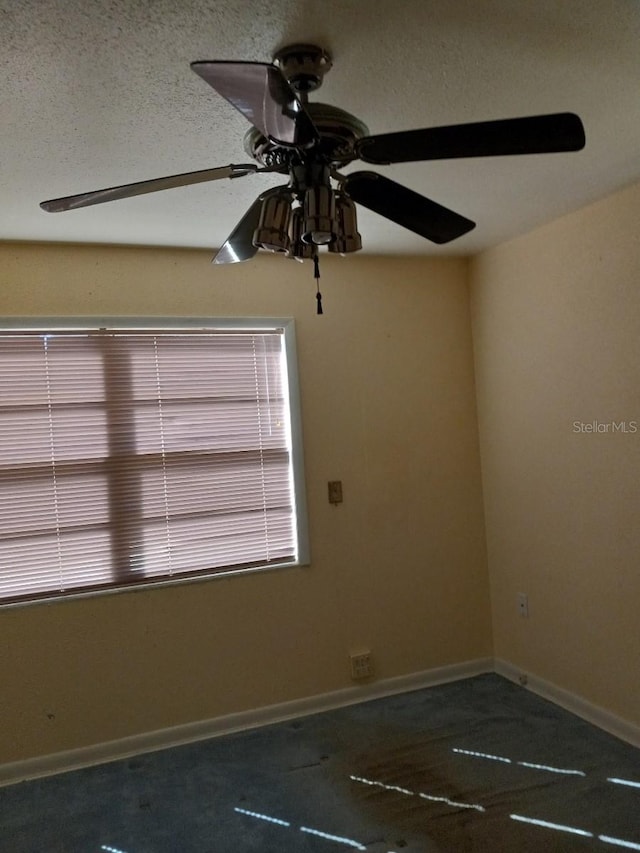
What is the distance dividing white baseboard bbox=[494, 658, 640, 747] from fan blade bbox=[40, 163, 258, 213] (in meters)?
2.67

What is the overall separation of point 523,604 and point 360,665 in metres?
0.91

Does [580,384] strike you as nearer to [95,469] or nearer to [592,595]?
[592,595]

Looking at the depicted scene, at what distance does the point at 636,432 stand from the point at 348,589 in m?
1.57

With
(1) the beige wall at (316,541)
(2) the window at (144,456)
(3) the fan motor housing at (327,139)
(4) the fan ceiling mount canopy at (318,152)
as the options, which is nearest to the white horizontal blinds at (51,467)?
(2) the window at (144,456)

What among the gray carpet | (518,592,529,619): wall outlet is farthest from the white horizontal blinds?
(518,592,529,619): wall outlet

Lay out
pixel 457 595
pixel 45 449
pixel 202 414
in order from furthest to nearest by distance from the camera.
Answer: pixel 457 595 < pixel 202 414 < pixel 45 449

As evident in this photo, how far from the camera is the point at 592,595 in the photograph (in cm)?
286

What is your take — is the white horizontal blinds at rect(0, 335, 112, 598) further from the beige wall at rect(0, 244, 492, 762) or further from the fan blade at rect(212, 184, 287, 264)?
the fan blade at rect(212, 184, 287, 264)

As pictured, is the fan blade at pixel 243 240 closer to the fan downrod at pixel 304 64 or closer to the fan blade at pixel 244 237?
the fan blade at pixel 244 237

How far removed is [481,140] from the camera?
1.29 m

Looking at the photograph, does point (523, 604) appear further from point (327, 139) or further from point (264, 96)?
point (264, 96)

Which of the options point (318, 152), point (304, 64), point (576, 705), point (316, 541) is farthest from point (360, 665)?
point (304, 64)

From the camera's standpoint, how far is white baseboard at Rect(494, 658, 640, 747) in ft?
8.83

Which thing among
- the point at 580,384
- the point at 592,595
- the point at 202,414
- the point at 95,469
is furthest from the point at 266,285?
the point at 592,595
